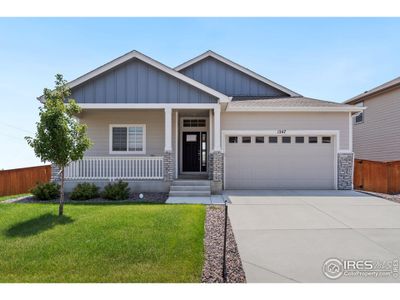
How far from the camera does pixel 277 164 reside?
41.4 ft

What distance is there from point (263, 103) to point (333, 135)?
3480 mm

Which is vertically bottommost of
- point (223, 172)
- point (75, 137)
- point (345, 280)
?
point (345, 280)

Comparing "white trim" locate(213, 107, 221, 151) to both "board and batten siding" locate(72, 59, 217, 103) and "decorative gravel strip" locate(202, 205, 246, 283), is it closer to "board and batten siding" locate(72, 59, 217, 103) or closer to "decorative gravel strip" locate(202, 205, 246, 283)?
"board and batten siding" locate(72, 59, 217, 103)

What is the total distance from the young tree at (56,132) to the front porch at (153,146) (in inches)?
139

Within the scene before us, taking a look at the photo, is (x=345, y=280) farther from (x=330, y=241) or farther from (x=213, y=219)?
(x=213, y=219)

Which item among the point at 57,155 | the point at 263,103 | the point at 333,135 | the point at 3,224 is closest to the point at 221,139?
the point at 263,103

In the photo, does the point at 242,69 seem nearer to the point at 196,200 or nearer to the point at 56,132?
the point at 196,200

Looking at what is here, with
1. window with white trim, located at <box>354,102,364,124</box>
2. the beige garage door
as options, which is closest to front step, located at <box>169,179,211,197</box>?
the beige garage door

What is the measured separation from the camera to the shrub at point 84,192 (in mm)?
9883

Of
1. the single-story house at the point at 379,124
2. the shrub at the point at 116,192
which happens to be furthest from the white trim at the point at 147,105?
the single-story house at the point at 379,124

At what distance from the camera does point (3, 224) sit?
664 cm

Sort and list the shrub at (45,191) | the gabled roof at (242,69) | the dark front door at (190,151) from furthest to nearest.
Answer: the gabled roof at (242,69) < the dark front door at (190,151) < the shrub at (45,191)

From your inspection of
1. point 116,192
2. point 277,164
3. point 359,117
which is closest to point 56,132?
point 116,192

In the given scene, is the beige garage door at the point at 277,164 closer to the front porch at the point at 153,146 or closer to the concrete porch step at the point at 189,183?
the front porch at the point at 153,146
